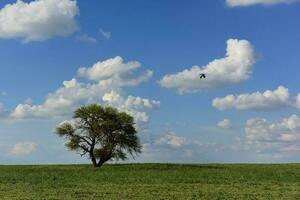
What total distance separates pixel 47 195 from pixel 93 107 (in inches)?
2077

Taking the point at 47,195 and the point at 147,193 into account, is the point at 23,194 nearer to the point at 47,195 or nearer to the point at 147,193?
the point at 47,195

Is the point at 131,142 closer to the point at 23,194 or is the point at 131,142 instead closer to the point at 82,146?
the point at 82,146

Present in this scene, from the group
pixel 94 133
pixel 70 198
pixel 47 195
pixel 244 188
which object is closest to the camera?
pixel 70 198

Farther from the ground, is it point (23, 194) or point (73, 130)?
point (73, 130)

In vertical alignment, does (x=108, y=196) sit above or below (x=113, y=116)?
below

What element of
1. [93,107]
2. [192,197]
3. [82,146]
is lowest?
[192,197]

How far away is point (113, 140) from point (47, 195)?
165 feet

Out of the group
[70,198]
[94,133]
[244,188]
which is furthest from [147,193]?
[94,133]

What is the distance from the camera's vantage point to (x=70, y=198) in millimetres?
35562

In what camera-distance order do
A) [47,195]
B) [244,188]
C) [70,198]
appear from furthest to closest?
[244,188], [47,195], [70,198]

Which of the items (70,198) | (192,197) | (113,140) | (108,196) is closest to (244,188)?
(192,197)

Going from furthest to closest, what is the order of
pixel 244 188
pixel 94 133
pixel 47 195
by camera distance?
pixel 94 133 → pixel 244 188 → pixel 47 195

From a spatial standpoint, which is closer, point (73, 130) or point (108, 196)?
point (108, 196)

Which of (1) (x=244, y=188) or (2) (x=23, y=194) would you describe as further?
(1) (x=244, y=188)
